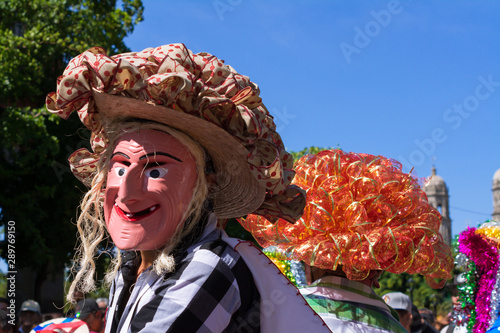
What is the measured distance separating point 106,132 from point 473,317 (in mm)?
2996

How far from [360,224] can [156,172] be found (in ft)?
4.37

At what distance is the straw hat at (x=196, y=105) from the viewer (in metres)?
1.76

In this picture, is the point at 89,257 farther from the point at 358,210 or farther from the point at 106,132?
the point at 358,210

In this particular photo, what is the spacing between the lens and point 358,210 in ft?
9.28

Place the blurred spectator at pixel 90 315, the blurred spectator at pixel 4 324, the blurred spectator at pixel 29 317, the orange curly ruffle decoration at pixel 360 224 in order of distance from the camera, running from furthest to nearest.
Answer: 1. the blurred spectator at pixel 29 317
2. the blurred spectator at pixel 90 315
3. the blurred spectator at pixel 4 324
4. the orange curly ruffle decoration at pixel 360 224

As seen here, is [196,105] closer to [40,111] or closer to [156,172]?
[156,172]

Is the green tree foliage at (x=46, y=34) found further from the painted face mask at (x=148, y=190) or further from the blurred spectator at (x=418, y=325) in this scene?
the painted face mask at (x=148, y=190)

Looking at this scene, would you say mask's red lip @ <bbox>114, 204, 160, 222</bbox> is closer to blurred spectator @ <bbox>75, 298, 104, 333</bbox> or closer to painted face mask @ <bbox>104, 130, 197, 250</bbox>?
painted face mask @ <bbox>104, 130, 197, 250</bbox>

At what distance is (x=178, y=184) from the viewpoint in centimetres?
184

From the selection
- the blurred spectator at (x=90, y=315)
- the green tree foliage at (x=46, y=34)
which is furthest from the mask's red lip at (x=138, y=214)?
the green tree foliage at (x=46, y=34)

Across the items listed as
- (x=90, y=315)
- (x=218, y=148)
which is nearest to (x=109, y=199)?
(x=218, y=148)

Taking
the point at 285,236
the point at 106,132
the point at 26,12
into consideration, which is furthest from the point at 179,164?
the point at 26,12

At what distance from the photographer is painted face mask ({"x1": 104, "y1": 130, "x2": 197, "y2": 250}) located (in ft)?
5.93

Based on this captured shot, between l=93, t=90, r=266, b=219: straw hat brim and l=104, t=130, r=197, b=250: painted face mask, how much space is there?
7 cm
